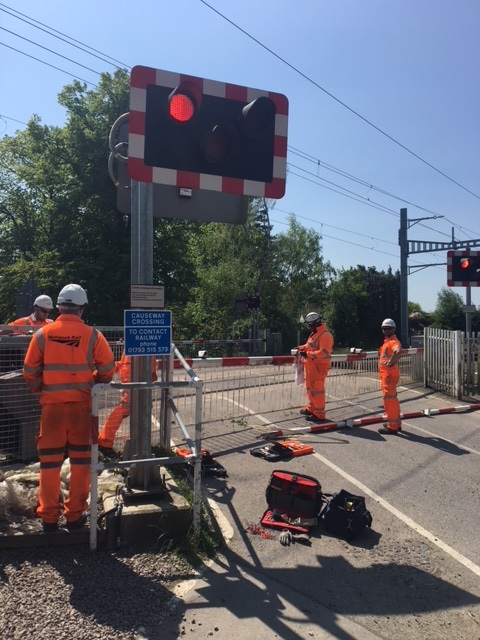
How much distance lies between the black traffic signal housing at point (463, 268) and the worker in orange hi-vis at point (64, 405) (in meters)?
11.0

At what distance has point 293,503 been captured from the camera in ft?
15.2

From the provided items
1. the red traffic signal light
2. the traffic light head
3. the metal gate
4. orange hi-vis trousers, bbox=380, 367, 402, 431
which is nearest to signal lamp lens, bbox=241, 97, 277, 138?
the traffic light head

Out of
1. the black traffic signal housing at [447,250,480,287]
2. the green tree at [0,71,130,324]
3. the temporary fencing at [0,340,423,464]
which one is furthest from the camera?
the green tree at [0,71,130,324]

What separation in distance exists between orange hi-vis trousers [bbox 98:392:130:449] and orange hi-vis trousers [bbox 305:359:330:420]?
3.72m

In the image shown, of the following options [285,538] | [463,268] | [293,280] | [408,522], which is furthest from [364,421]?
[293,280]

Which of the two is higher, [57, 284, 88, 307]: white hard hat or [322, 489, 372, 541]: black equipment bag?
[57, 284, 88, 307]: white hard hat

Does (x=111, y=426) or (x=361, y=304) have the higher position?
(x=361, y=304)

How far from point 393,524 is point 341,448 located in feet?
8.05

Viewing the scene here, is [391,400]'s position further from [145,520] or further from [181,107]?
[181,107]

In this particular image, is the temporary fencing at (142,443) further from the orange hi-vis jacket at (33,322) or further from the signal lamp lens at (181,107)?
the orange hi-vis jacket at (33,322)

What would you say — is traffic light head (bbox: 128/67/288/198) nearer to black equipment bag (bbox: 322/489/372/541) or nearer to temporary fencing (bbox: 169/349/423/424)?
black equipment bag (bbox: 322/489/372/541)

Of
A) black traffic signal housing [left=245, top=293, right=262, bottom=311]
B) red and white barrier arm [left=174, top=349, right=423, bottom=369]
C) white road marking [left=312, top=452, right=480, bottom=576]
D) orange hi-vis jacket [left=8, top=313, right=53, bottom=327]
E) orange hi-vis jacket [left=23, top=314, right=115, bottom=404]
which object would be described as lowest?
white road marking [left=312, top=452, right=480, bottom=576]

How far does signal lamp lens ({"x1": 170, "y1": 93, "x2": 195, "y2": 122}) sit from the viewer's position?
13.5ft

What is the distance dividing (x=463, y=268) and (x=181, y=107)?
10.6 m
